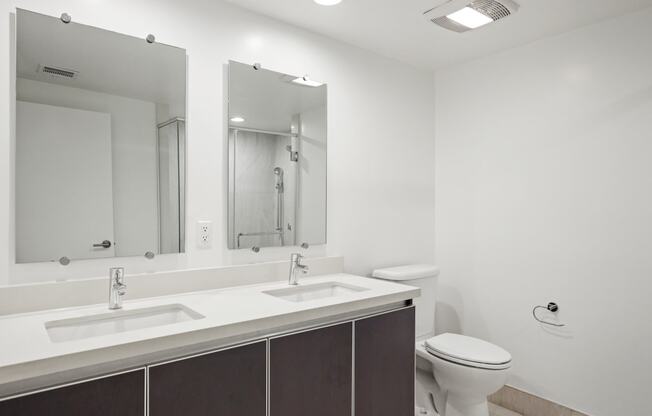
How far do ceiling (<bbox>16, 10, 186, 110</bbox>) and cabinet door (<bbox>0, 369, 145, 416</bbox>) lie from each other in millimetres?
1079

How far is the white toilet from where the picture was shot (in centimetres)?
197

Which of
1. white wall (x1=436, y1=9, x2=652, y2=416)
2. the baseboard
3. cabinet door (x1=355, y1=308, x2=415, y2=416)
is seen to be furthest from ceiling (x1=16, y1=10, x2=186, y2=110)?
the baseboard

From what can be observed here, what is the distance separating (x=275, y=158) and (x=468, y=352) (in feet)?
4.52

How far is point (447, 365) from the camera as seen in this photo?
2045 mm

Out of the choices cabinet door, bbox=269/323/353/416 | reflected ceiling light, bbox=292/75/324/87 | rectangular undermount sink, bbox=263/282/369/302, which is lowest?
cabinet door, bbox=269/323/353/416

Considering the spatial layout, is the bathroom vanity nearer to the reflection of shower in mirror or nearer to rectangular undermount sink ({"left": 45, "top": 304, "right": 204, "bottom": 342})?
rectangular undermount sink ({"left": 45, "top": 304, "right": 204, "bottom": 342})

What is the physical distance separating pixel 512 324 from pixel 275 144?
1779 mm

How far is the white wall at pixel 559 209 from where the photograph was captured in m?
2.04

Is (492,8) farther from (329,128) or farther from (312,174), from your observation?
(312,174)

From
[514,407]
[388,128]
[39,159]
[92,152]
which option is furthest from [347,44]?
[514,407]

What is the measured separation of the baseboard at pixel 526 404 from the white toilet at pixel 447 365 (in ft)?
1.57

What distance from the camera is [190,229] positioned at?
5.86 ft

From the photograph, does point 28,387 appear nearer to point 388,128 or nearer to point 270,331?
point 270,331

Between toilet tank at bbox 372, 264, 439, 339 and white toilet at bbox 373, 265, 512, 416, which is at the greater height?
toilet tank at bbox 372, 264, 439, 339
